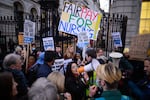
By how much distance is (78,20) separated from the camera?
6.23 m

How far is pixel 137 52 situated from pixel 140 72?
810 millimetres

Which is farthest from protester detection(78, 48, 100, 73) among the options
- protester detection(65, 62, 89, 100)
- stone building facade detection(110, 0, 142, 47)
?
stone building facade detection(110, 0, 142, 47)

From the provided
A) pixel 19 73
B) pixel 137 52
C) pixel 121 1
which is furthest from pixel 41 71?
pixel 121 1

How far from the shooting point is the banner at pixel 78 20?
20.1ft

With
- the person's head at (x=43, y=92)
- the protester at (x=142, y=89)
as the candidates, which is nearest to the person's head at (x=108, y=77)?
the person's head at (x=43, y=92)

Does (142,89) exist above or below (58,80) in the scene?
below

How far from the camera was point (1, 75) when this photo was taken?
7.22 ft

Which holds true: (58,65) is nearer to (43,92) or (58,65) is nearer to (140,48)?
(140,48)

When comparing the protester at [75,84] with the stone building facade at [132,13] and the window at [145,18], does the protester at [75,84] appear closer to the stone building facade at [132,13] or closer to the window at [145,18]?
the stone building facade at [132,13]

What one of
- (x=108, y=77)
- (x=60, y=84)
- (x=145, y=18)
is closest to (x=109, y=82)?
(x=108, y=77)

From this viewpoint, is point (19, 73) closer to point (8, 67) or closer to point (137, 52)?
point (8, 67)

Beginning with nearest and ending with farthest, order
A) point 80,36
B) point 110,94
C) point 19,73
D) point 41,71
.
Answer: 1. point 110,94
2. point 19,73
3. point 41,71
4. point 80,36

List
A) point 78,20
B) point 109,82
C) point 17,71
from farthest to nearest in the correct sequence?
point 78,20, point 17,71, point 109,82

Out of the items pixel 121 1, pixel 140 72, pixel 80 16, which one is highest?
pixel 121 1
